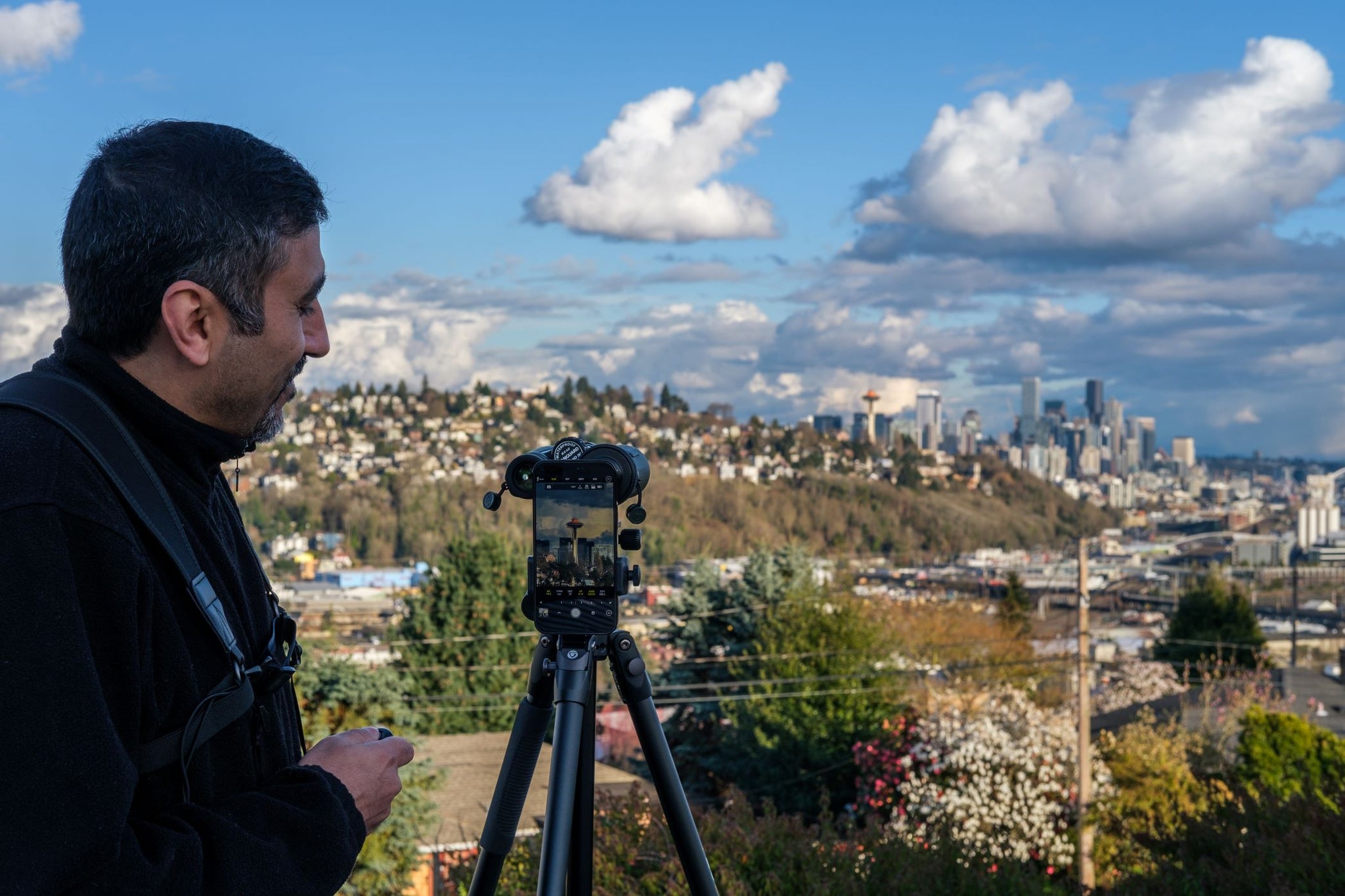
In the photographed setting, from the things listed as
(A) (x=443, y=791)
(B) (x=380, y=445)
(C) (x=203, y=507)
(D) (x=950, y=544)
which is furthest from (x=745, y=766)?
(B) (x=380, y=445)

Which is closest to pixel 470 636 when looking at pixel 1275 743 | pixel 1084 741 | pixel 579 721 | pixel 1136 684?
pixel 1084 741

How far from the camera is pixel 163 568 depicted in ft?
3.61

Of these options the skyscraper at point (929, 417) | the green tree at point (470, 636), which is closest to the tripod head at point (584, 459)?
the green tree at point (470, 636)

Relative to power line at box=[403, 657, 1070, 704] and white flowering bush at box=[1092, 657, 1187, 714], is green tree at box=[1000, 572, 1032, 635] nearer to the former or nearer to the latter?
white flowering bush at box=[1092, 657, 1187, 714]

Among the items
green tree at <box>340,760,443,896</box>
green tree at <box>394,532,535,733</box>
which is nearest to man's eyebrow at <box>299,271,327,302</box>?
green tree at <box>340,760,443,896</box>

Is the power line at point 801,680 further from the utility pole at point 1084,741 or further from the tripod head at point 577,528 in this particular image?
the tripod head at point 577,528

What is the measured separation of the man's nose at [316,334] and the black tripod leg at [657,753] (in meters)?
0.71

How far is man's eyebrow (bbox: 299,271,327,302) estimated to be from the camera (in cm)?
125

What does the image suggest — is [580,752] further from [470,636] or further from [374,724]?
[470,636]

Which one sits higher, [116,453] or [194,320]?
[194,320]

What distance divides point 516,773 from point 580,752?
0.37 ft

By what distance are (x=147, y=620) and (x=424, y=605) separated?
959 inches

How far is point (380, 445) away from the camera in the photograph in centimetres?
6488

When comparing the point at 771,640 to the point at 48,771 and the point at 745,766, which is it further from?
the point at 48,771
